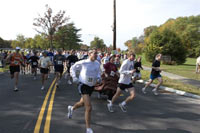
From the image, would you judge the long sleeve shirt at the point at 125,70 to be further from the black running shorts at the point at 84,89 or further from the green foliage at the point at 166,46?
the green foliage at the point at 166,46

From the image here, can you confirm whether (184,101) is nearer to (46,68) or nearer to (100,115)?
(100,115)

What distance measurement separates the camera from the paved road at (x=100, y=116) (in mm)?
4539

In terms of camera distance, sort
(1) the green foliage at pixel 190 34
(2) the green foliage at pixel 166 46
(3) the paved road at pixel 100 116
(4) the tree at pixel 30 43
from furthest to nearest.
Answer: (4) the tree at pixel 30 43
(1) the green foliage at pixel 190 34
(2) the green foliage at pixel 166 46
(3) the paved road at pixel 100 116

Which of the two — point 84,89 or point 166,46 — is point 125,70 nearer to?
point 84,89

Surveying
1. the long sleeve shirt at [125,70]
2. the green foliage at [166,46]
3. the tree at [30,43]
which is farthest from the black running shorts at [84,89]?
the tree at [30,43]

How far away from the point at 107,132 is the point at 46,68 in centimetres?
600

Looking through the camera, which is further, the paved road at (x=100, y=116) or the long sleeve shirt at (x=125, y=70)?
the long sleeve shirt at (x=125, y=70)

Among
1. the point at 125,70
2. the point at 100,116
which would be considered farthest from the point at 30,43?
the point at 100,116

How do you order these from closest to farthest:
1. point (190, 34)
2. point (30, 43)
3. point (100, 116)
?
1. point (100, 116)
2. point (190, 34)
3. point (30, 43)

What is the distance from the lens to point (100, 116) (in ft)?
17.9

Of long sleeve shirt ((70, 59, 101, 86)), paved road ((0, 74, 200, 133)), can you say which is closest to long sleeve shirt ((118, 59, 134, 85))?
paved road ((0, 74, 200, 133))

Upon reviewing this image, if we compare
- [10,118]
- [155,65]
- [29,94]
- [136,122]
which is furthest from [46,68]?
[136,122]

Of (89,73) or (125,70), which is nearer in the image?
(89,73)

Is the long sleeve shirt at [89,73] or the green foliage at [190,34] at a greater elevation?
the green foliage at [190,34]
